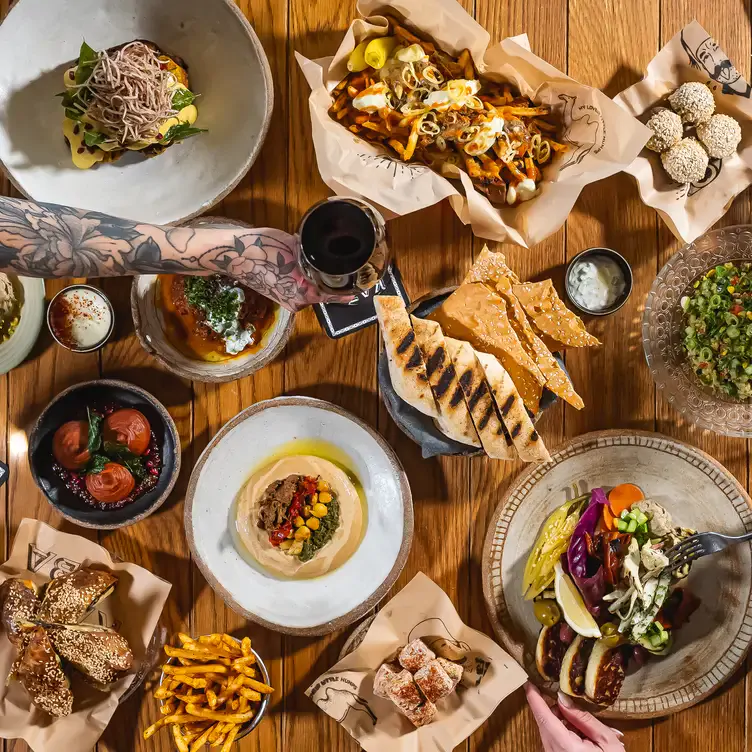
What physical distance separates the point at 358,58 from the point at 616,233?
906 mm

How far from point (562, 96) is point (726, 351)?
0.83 metres

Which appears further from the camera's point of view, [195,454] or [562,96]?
[195,454]

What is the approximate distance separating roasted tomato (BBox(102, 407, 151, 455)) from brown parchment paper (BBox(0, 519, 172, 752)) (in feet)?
1.10

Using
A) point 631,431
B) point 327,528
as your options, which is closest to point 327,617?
point 327,528

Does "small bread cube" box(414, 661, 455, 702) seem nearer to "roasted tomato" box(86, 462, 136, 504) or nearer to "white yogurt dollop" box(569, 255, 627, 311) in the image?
"roasted tomato" box(86, 462, 136, 504)

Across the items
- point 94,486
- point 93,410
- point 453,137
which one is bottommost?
point 94,486

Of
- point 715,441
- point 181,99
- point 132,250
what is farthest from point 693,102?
point 132,250

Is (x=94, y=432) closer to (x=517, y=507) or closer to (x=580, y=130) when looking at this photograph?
(x=517, y=507)

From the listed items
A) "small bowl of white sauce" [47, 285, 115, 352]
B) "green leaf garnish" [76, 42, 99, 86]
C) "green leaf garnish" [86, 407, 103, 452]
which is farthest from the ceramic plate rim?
"green leaf garnish" [76, 42, 99, 86]

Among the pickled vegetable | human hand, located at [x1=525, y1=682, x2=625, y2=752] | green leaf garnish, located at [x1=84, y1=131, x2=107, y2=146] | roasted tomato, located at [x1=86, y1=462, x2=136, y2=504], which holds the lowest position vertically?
human hand, located at [x1=525, y1=682, x2=625, y2=752]

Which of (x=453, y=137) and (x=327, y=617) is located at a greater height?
(x=453, y=137)

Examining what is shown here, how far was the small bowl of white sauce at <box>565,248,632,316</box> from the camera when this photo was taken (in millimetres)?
2008

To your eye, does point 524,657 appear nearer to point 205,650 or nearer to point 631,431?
point 631,431

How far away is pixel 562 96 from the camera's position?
1.92 metres
